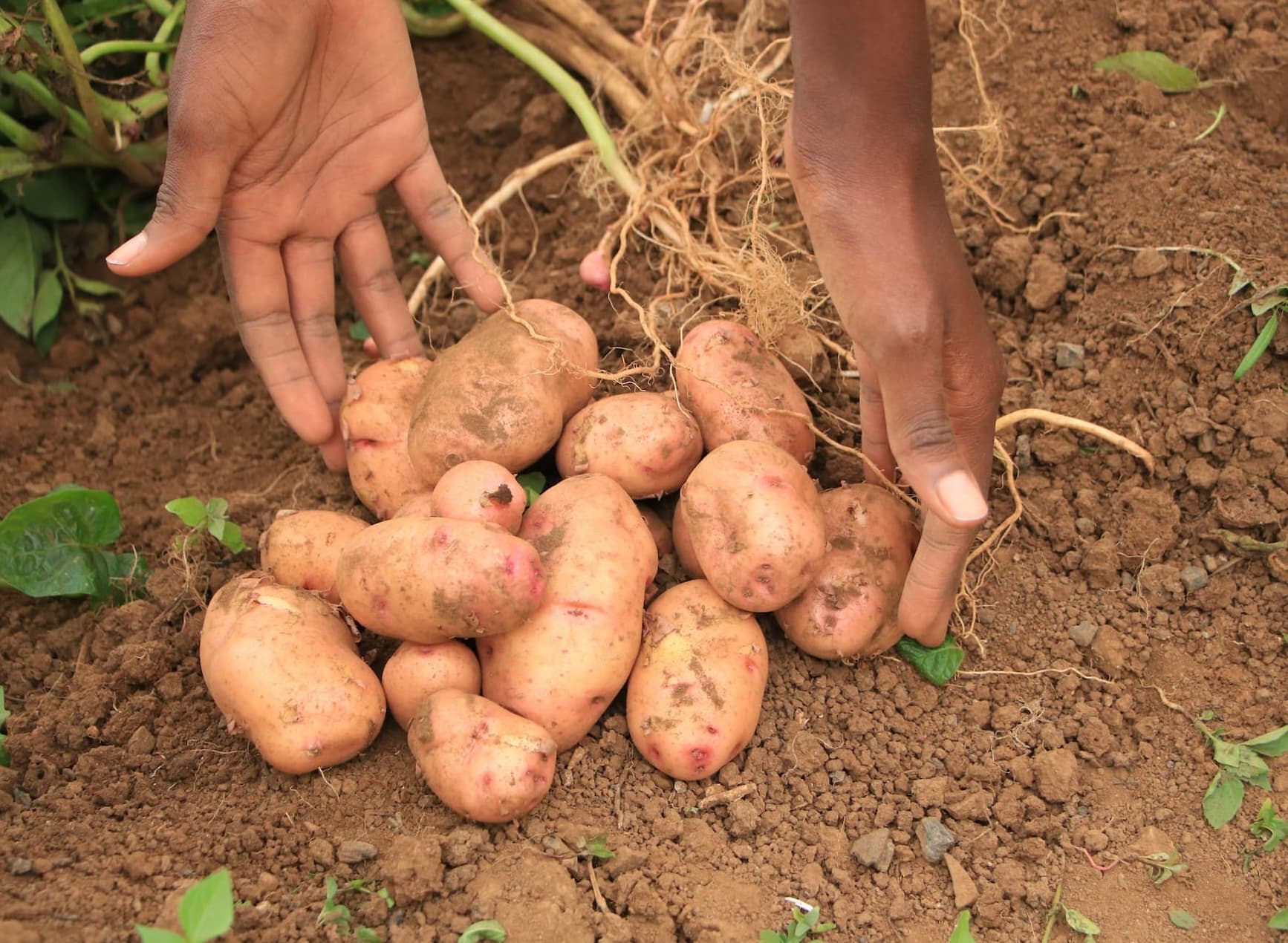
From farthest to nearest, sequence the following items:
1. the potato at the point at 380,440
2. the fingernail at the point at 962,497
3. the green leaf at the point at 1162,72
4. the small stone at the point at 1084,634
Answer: the green leaf at the point at 1162,72 → the potato at the point at 380,440 → the small stone at the point at 1084,634 → the fingernail at the point at 962,497

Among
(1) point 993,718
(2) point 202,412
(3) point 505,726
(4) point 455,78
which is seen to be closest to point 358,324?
(2) point 202,412

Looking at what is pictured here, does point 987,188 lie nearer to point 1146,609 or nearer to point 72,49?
point 1146,609

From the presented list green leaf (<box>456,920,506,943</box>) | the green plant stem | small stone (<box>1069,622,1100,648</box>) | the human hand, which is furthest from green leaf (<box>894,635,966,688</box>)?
the green plant stem

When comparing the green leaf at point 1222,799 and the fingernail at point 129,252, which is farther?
the fingernail at point 129,252

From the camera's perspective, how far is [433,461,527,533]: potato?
1802 millimetres

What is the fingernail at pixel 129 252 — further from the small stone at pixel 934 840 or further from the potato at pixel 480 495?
the small stone at pixel 934 840

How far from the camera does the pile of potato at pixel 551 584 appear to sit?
171cm

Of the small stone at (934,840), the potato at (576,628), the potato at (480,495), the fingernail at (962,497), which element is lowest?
the small stone at (934,840)

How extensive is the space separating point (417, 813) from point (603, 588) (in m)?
0.45

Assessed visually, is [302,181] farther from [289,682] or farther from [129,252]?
[289,682]

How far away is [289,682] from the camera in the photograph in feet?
5.68

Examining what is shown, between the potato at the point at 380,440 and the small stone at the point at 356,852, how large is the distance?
0.66 metres

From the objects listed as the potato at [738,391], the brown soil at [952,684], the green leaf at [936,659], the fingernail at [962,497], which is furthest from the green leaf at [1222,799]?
the potato at [738,391]

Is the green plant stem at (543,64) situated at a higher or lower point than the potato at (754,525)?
higher
